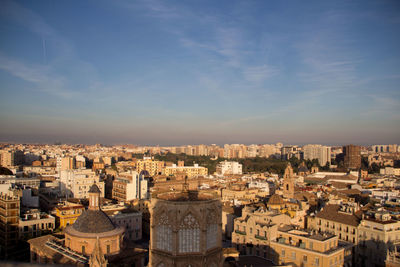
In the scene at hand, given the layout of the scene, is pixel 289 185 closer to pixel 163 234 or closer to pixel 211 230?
pixel 211 230

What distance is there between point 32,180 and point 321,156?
75.0 meters

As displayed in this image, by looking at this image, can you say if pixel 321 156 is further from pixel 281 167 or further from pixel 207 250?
pixel 207 250

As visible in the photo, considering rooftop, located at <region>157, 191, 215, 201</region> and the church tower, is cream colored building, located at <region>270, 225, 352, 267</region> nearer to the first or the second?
rooftop, located at <region>157, 191, 215, 201</region>

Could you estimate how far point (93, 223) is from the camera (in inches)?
603

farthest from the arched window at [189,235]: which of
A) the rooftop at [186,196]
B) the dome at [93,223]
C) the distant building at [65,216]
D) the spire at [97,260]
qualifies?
the distant building at [65,216]

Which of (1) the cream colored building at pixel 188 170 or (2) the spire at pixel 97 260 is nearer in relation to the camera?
(2) the spire at pixel 97 260

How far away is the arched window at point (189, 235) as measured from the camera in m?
7.19

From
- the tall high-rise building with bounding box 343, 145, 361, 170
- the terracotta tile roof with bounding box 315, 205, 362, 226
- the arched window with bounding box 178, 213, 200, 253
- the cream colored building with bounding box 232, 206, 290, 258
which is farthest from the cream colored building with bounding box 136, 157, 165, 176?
the arched window with bounding box 178, 213, 200, 253

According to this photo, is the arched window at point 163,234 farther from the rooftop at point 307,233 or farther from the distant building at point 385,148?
the distant building at point 385,148

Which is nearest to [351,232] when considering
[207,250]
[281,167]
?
[207,250]

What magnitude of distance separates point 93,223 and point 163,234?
920 cm

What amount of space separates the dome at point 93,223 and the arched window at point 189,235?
9212 mm

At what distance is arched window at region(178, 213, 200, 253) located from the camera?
7.19m

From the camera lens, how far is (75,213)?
22906 millimetres
